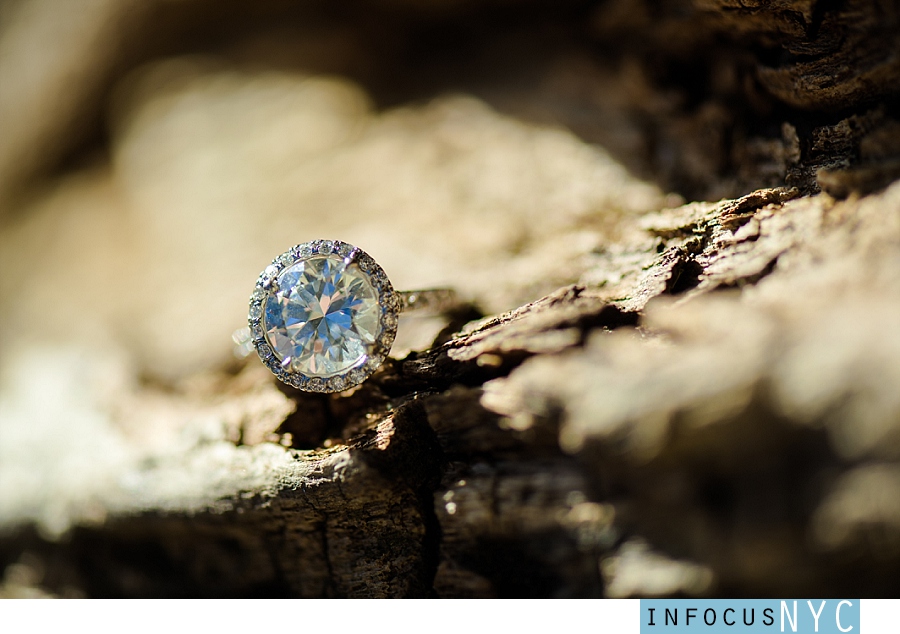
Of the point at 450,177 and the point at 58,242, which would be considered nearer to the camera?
the point at 450,177

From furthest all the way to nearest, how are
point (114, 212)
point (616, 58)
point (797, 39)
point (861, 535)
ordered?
point (114, 212)
point (616, 58)
point (797, 39)
point (861, 535)

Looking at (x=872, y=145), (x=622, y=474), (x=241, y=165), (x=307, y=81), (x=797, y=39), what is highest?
(x=307, y=81)

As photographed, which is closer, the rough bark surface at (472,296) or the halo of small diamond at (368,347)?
the rough bark surface at (472,296)

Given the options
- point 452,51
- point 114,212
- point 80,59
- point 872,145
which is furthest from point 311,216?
point 872,145

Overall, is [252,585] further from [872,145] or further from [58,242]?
[58,242]

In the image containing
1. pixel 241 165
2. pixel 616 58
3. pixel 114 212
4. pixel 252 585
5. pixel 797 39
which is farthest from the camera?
pixel 114 212

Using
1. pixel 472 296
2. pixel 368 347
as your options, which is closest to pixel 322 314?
pixel 368 347

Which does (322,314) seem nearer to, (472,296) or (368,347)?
(368,347)
